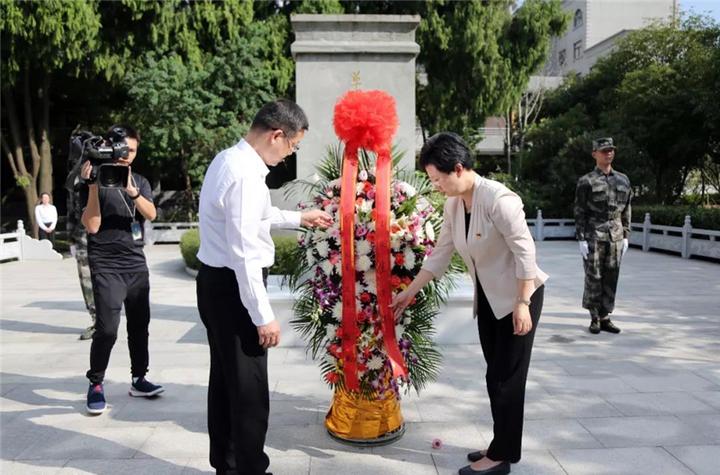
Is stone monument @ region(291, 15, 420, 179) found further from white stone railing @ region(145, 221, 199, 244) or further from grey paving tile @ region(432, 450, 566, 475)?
white stone railing @ region(145, 221, 199, 244)

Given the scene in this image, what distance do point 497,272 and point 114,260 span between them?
2427 millimetres

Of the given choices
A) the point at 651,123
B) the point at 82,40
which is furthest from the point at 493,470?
the point at 651,123

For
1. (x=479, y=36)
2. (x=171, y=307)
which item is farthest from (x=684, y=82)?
(x=171, y=307)

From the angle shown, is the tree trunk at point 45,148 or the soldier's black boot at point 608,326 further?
the tree trunk at point 45,148

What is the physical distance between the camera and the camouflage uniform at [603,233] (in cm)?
577

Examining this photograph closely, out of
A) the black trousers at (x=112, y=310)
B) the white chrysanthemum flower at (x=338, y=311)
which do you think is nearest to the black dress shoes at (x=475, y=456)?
the white chrysanthemum flower at (x=338, y=311)

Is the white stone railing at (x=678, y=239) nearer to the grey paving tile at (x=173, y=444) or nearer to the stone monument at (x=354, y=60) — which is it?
Result: the stone monument at (x=354, y=60)

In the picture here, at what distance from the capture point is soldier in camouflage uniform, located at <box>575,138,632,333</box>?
5766 millimetres

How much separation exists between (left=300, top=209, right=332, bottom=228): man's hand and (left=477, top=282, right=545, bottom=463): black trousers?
92 centimetres

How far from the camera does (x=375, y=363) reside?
3205mm

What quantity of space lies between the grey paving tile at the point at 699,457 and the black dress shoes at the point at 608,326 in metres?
2.73

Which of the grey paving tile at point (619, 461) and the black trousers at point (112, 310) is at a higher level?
the black trousers at point (112, 310)

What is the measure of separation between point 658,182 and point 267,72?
13417mm

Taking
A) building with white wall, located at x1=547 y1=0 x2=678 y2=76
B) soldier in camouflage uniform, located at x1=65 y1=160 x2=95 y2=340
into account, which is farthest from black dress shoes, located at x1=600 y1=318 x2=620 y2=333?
building with white wall, located at x1=547 y1=0 x2=678 y2=76
